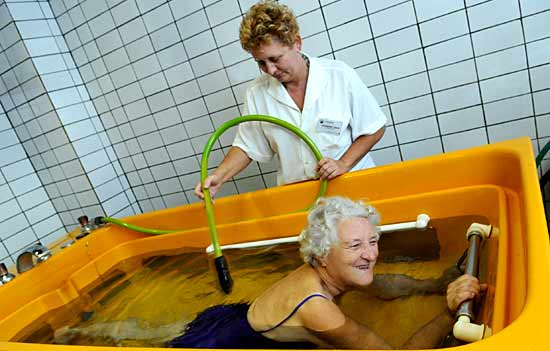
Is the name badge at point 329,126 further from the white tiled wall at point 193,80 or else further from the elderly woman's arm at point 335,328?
the elderly woman's arm at point 335,328

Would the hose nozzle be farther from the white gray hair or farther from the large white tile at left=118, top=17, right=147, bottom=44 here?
the large white tile at left=118, top=17, right=147, bottom=44

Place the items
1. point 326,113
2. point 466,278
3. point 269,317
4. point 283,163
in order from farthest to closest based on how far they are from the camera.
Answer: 1. point 283,163
2. point 326,113
3. point 269,317
4. point 466,278

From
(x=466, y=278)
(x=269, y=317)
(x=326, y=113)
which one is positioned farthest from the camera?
(x=326, y=113)

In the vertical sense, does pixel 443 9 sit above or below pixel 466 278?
above

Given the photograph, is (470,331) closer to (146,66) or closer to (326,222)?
(326,222)

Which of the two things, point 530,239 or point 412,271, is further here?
point 412,271

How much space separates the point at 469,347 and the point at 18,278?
6.11 feet

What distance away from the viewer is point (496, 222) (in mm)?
1170

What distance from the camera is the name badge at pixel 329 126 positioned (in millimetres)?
1512

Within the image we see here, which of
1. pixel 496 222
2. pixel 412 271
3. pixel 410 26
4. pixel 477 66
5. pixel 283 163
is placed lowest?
pixel 412 271

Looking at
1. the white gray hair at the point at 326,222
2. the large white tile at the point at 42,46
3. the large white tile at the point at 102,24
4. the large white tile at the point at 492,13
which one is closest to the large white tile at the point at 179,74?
the large white tile at the point at 102,24

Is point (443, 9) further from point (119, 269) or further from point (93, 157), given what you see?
point (93, 157)

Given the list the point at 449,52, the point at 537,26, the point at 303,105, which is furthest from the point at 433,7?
the point at 303,105

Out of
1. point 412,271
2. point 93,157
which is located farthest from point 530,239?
point 93,157
